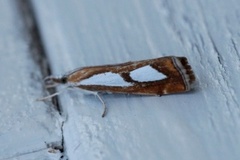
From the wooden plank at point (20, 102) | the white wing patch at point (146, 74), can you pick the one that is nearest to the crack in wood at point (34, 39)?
the wooden plank at point (20, 102)

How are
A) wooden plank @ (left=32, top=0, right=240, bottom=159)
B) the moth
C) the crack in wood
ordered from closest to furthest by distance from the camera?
wooden plank @ (left=32, top=0, right=240, bottom=159)
the moth
the crack in wood

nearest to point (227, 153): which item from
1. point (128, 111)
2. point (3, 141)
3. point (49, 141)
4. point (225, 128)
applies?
point (225, 128)

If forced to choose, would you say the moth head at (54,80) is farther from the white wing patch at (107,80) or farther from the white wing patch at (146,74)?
the white wing patch at (146,74)

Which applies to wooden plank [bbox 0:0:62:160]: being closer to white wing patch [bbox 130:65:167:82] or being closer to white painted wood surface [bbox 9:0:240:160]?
white painted wood surface [bbox 9:0:240:160]

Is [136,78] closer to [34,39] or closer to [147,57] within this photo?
[147,57]

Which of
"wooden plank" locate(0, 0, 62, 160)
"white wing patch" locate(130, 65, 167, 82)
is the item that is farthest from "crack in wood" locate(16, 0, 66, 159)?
"white wing patch" locate(130, 65, 167, 82)

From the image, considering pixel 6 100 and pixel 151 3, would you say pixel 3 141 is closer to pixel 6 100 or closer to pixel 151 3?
pixel 6 100
